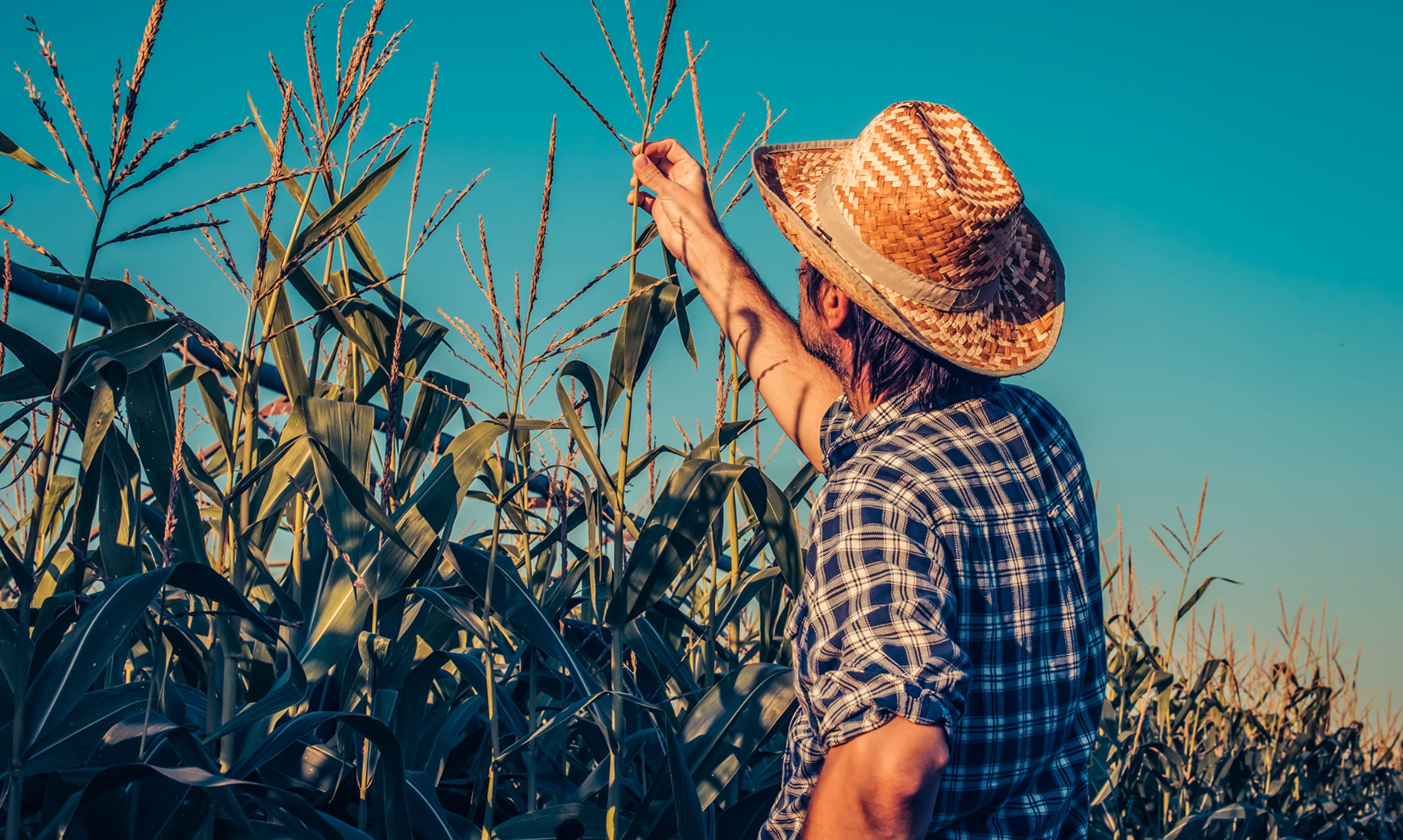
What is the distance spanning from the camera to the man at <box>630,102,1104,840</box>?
1.22m

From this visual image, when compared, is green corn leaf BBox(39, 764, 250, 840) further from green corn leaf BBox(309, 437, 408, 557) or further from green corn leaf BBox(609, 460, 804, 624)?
green corn leaf BBox(609, 460, 804, 624)

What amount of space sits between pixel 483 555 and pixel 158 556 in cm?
75

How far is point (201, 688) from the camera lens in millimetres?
1874

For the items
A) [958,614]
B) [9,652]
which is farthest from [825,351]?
[9,652]

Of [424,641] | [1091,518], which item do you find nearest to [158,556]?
[424,641]

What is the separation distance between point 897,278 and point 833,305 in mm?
152

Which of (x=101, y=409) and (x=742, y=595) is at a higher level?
(x=101, y=409)

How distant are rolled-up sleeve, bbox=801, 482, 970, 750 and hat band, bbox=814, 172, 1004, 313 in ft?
1.37

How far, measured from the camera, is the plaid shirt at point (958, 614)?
4.04ft

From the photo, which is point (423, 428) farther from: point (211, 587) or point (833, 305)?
point (833, 305)

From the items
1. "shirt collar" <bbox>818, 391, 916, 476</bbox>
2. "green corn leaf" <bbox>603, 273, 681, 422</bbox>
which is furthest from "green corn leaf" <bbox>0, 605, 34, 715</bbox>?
"shirt collar" <bbox>818, 391, 916, 476</bbox>

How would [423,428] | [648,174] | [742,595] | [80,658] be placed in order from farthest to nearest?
[742,595] → [423,428] → [648,174] → [80,658]

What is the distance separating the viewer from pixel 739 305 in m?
2.09

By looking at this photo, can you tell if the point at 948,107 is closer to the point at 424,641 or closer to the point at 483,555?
the point at 483,555
